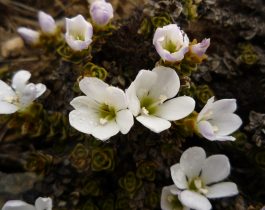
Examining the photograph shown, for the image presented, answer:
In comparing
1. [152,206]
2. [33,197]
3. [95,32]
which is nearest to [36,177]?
[33,197]

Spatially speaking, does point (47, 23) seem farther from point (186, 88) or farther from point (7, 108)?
point (186, 88)

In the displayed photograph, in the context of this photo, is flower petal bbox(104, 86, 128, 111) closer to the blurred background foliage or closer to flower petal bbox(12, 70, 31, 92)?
the blurred background foliage

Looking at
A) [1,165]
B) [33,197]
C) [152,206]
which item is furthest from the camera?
[1,165]

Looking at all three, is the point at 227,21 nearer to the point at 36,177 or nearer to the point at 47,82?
the point at 47,82

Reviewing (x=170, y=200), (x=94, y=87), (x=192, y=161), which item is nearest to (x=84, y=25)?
(x=94, y=87)

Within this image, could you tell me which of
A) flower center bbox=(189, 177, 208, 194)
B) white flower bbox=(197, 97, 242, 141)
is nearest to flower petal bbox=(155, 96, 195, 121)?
white flower bbox=(197, 97, 242, 141)
